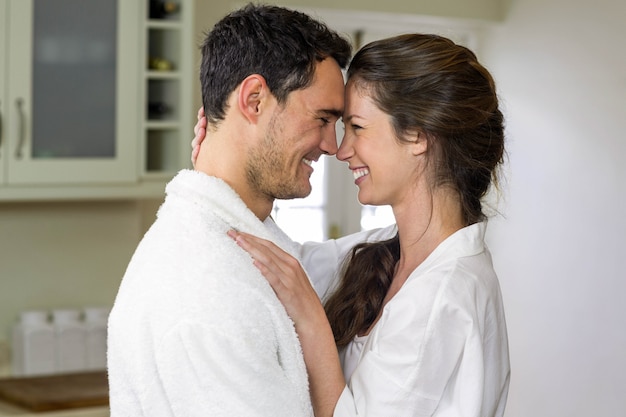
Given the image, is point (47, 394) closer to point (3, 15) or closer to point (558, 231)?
point (3, 15)

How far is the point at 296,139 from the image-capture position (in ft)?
4.84

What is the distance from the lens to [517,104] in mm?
4031

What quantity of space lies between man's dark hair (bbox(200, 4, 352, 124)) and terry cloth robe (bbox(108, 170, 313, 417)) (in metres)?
0.17

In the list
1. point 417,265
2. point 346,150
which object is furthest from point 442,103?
point 417,265

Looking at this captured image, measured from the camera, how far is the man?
1.29m

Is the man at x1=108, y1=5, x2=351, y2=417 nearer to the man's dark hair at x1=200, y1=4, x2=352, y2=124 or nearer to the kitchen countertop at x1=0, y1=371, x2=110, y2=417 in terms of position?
the man's dark hair at x1=200, y1=4, x2=352, y2=124

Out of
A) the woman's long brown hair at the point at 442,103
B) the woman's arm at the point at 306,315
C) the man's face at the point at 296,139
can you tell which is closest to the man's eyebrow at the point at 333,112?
the man's face at the point at 296,139

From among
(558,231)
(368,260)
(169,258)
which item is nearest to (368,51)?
(368,260)

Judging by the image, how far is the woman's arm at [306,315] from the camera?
4.69 ft

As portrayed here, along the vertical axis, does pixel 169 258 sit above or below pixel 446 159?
below

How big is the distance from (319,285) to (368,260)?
0.14 meters

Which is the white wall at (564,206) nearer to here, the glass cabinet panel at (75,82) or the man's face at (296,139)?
the glass cabinet panel at (75,82)

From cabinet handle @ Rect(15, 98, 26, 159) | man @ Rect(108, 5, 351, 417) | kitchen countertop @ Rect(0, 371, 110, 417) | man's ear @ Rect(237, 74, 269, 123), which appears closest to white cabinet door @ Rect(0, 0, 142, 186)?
cabinet handle @ Rect(15, 98, 26, 159)

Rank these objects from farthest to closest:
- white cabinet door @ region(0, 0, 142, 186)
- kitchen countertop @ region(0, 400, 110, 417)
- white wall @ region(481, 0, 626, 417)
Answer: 1. white wall @ region(481, 0, 626, 417)
2. white cabinet door @ region(0, 0, 142, 186)
3. kitchen countertop @ region(0, 400, 110, 417)
